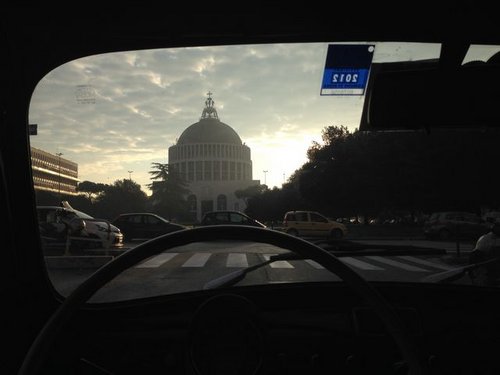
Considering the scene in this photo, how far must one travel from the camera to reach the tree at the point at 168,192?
2531 millimetres

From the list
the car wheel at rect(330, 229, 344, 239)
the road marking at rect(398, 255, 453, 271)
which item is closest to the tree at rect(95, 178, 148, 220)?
the car wheel at rect(330, 229, 344, 239)

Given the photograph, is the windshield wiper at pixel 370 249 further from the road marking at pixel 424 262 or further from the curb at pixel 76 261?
the curb at pixel 76 261

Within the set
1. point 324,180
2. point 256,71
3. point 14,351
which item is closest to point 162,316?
point 14,351

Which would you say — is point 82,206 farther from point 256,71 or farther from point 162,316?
point 256,71

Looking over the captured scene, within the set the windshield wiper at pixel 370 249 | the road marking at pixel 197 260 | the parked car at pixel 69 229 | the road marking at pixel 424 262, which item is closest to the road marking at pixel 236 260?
the road marking at pixel 197 260

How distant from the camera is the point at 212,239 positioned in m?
1.64

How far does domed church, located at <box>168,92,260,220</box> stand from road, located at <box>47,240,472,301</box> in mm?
250

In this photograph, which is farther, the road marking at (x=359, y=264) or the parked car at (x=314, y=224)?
the road marking at (x=359, y=264)

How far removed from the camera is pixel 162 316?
7.80 ft

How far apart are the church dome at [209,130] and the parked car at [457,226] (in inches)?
44.2

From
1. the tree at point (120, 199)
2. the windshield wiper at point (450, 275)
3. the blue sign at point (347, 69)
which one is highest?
the blue sign at point (347, 69)

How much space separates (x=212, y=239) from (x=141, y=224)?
2.72ft

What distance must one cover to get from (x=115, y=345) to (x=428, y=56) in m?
2.06

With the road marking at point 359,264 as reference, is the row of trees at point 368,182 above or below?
above
